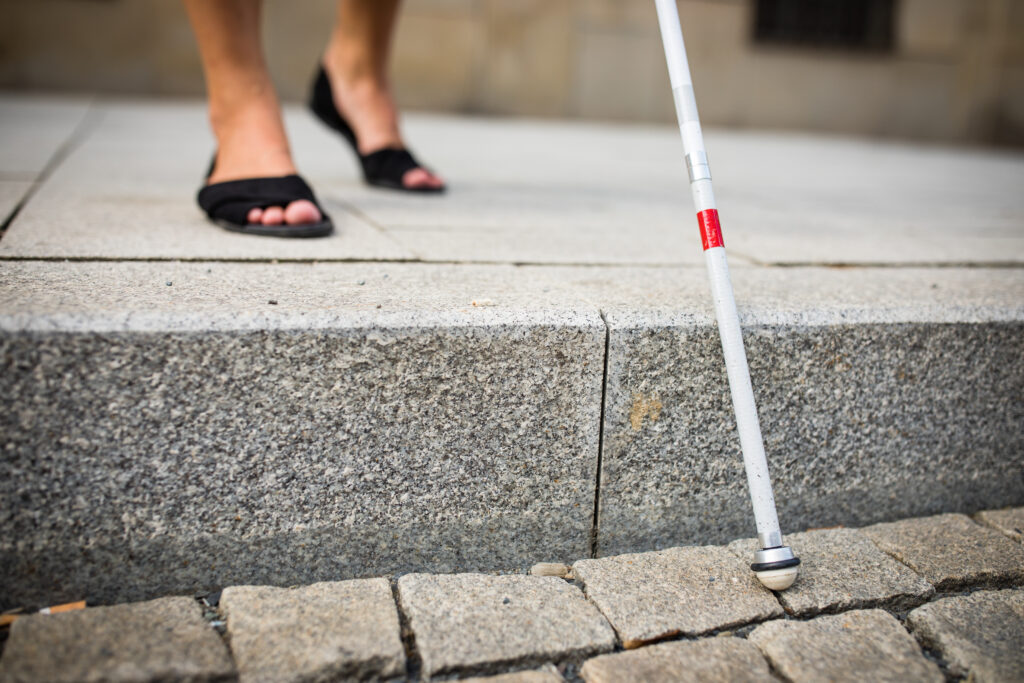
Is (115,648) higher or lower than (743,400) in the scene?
lower

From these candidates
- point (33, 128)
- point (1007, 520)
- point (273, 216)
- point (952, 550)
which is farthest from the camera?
point (33, 128)

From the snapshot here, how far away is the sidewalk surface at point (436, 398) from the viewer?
104 cm

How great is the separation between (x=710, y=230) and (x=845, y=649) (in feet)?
1.84

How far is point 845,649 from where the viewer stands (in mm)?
1025

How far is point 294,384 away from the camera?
108cm

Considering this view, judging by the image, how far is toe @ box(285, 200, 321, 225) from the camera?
1.59 metres

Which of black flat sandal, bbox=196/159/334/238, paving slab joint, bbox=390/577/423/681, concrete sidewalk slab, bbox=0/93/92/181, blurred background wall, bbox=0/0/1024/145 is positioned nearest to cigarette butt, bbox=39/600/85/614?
paving slab joint, bbox=390/577/423/681

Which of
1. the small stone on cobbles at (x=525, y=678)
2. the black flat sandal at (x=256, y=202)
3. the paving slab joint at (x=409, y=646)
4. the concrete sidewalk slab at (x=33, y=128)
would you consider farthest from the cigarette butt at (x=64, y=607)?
the concrete sidewalk slab at (x=33, y=128)

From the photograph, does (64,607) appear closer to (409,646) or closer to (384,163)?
(409,646)

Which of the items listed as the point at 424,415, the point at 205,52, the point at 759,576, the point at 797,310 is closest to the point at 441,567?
the point at 424,415

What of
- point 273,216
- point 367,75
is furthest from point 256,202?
point 367,75

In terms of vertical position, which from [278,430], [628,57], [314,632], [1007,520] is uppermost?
[628,57]

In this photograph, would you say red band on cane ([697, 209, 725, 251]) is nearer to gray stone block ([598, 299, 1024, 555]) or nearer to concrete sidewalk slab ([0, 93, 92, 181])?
gray stone block ([598, 299, 1024, 555])

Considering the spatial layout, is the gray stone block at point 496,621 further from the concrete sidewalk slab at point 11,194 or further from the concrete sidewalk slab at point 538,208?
the concrete sidewalk slab at point 11,194
